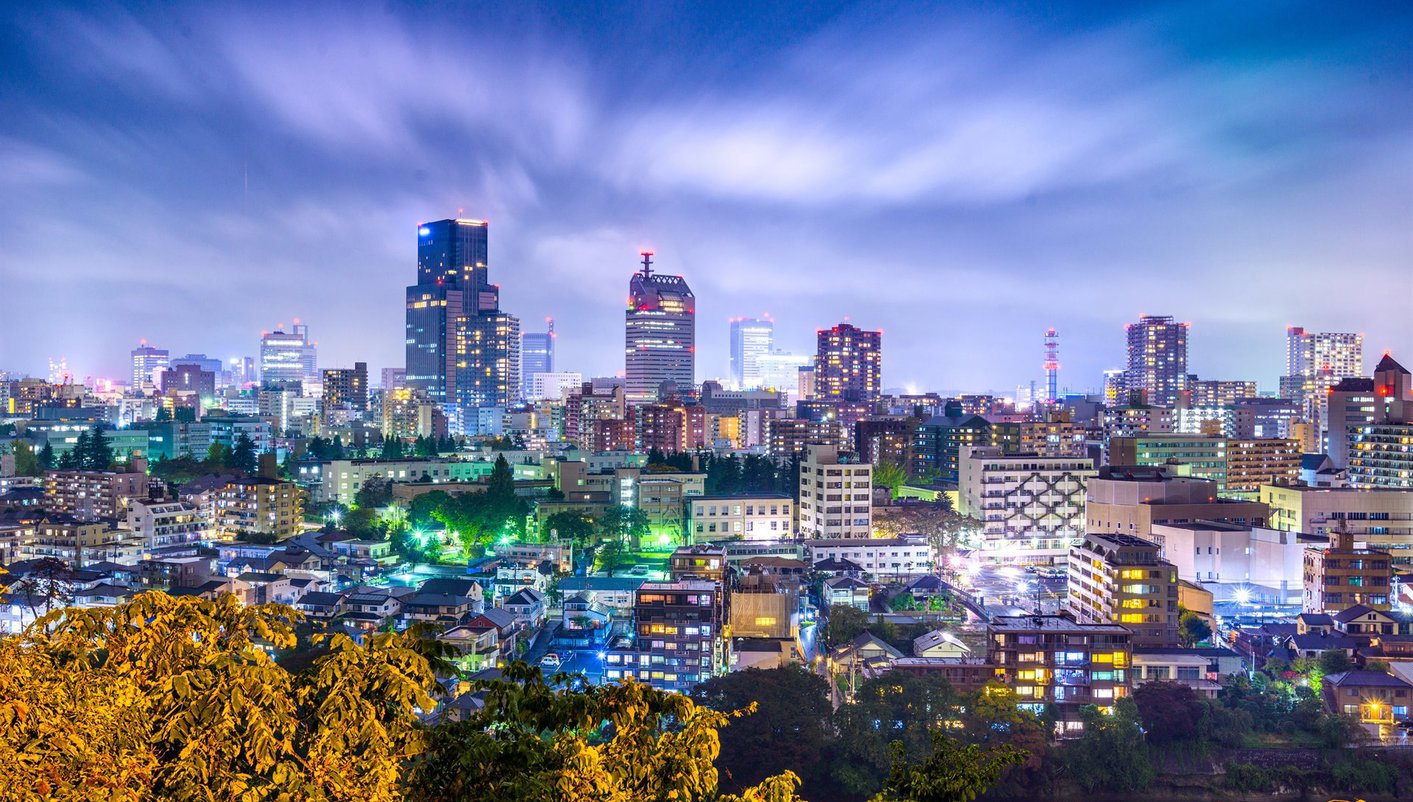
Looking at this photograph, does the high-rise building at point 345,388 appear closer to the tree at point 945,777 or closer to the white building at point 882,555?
the white building at point 882,555

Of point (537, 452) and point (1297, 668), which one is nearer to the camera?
point (1297, 668)

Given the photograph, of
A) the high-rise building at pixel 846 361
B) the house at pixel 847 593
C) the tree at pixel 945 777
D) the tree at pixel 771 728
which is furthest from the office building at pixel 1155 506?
the high-rise building at pixel 846 361

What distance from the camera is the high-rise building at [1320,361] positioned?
42.8 meters

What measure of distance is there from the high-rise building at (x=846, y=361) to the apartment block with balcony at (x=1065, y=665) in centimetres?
3611

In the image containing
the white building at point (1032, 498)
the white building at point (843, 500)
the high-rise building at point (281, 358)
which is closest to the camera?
the white building at point (843, 500)

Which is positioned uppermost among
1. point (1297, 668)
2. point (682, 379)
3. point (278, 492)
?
point (682, 379)

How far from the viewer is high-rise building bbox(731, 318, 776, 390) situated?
7494cm

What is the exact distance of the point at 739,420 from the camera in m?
39.9

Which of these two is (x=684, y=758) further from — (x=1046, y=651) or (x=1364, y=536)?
(x=1364, y=536)

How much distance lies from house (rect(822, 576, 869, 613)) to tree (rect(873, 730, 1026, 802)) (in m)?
10.8

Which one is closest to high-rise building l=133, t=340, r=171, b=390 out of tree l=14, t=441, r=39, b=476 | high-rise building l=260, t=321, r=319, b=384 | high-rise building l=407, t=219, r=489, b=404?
high-rise building l=260, t=321, r=319, b=384

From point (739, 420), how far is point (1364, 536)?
84.2 ft

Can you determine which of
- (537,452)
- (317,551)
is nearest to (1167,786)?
(317,551)

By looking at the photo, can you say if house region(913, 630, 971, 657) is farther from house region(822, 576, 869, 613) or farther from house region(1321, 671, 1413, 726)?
house region(1321, 671, 1413, 726)
